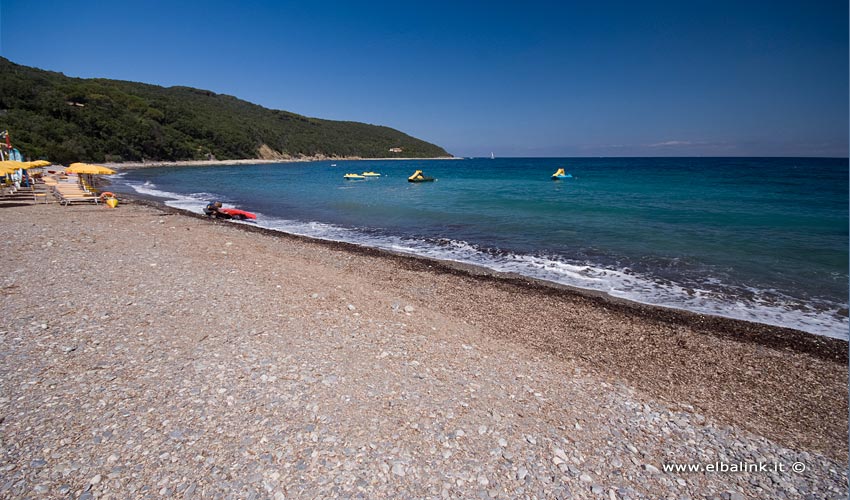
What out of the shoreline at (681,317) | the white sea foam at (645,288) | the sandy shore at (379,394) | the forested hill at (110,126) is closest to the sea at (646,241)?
the white sea foam at (645,288)

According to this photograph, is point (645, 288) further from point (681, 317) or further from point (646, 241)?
point (646, 241)

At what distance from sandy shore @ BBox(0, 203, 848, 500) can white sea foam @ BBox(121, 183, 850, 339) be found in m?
0.93

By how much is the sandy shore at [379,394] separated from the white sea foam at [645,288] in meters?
0.93

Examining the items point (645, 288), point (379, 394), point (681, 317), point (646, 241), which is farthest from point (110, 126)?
point (681, 317)

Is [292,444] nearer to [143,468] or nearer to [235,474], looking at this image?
[235,474]

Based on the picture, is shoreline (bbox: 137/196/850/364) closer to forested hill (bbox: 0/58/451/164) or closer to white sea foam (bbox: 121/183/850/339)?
white sea foam (bbox: 121/183/850/339)

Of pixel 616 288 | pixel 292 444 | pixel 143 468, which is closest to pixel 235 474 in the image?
pixel 292 444

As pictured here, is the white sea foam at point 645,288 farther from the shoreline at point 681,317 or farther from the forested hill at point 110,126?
the forested hill at point 110,126

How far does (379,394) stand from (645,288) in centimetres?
891

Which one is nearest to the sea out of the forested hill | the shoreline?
the shoreline

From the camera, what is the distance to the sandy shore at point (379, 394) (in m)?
3.37

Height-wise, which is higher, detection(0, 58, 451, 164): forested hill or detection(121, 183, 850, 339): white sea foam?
detection(0, 58, 451, 164): forested hill

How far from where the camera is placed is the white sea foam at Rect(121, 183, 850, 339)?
8547 mm

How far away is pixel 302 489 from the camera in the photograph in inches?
125
